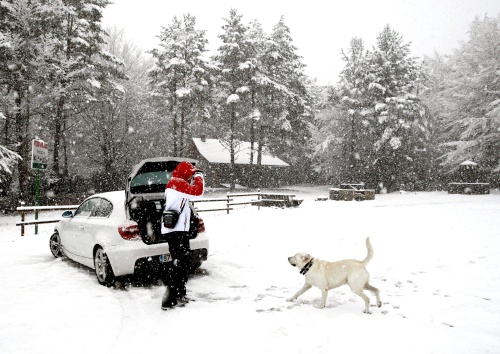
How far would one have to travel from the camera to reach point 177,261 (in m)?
5.30

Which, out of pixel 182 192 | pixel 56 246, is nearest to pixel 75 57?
pixel 56 246

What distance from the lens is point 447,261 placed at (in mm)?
7785

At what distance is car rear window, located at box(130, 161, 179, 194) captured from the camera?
6.72m

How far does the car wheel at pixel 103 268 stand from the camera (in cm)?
610

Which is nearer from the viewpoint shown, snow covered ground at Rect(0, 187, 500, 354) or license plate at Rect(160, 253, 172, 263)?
snow covered ground at Rect(0, 187, 500, 354)

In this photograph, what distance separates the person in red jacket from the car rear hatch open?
2.90 ft

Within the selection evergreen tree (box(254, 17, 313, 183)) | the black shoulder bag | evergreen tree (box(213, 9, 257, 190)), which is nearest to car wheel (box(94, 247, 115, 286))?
the black shoulder bag

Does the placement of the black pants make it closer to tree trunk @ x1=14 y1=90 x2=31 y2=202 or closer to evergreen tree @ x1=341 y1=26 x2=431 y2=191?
tree trunk @ x1=14 y1=90 x2=31 y2=202

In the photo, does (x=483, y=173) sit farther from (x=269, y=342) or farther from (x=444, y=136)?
(x=269, y=342)

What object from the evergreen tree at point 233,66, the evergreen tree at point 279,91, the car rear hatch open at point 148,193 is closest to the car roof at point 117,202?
the car rear hatch open at point 148,193

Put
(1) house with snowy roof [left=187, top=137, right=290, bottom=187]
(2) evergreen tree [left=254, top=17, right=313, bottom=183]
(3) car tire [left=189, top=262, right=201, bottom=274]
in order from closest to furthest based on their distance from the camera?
(3) car tire [left=189, top=262, right=201, bottom=274] < (2) evergreen tree [left=254, top=17, right=313, bottom=183] < (1) house with snowy roof [left=187, top=137, right=290, bottom=187]

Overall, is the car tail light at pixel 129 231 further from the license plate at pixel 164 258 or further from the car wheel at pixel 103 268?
the car wheel at pixel 103 268

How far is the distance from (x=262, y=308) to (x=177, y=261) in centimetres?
137

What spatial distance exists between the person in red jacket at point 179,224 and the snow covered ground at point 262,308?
289mm
